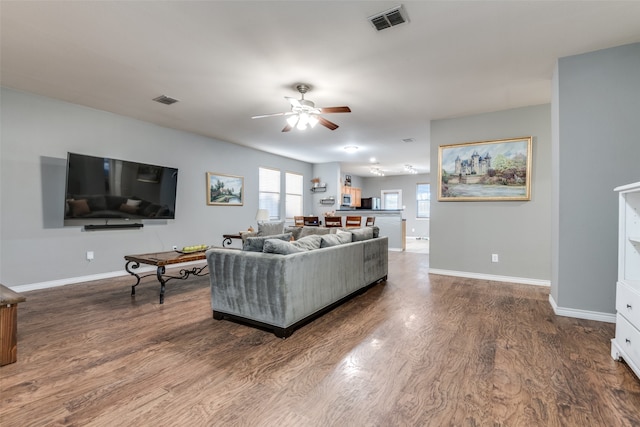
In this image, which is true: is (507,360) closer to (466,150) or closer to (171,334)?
(171,334)

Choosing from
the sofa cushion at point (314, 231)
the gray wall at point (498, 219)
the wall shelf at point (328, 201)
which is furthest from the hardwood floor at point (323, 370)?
the wall shelf at point (328, 201)

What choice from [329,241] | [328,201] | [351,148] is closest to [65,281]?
[329,241]

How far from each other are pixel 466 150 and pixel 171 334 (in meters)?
4.67

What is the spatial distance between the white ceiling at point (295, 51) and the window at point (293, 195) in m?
4.03

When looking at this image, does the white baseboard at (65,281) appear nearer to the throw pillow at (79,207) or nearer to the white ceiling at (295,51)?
the throw pillow at (79,207)

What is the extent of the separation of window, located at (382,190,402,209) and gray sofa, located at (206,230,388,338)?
9574mm

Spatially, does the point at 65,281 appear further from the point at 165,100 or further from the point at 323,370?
the point at 323,370

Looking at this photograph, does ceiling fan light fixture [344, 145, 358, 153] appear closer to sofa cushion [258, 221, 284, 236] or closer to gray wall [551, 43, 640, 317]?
sofa cushion [258, 221, 284, 236]

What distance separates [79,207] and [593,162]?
20.1 ft

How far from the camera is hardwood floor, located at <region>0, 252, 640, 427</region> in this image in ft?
5.17

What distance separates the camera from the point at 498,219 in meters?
4.57

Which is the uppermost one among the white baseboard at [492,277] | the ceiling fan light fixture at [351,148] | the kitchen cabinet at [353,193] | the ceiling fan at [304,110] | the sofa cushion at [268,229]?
the ceiling fan light fixture at [351,148]

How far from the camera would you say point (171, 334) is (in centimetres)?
260

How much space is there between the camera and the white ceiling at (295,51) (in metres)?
2.31
